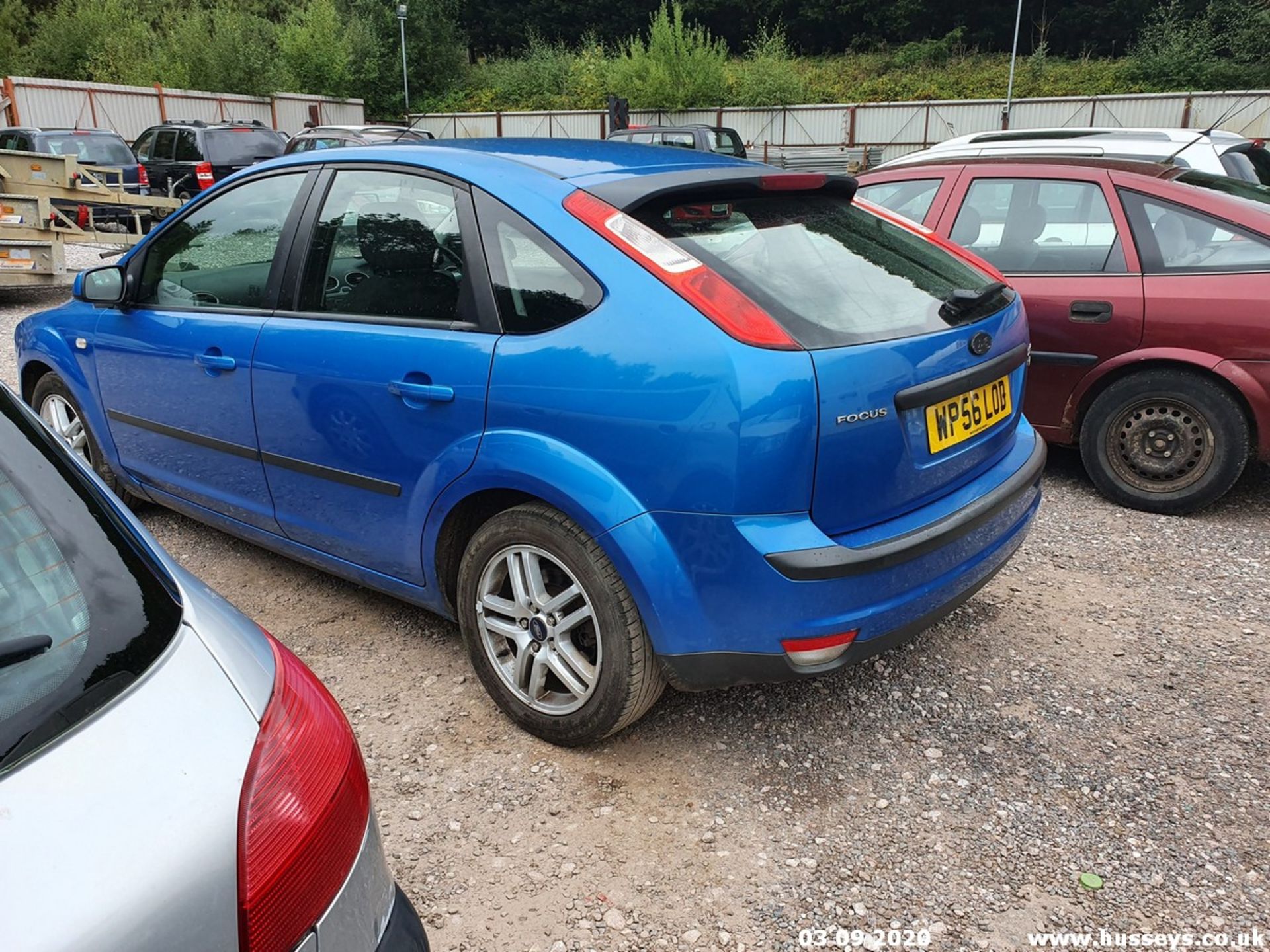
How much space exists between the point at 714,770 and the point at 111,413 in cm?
294

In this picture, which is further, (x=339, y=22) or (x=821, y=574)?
(x=339, y=22)

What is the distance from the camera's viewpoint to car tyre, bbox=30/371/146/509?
14.0ft

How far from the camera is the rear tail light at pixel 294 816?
1.10 meters

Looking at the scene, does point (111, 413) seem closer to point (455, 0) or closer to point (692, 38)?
point (692, 38)

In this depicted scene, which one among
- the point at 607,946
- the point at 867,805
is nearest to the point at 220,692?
the point at 607,946

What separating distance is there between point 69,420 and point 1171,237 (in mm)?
5248

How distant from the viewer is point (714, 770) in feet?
8.79

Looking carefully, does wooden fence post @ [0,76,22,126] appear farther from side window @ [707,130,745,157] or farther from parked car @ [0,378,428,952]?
parked car @ [0,378,428,952]

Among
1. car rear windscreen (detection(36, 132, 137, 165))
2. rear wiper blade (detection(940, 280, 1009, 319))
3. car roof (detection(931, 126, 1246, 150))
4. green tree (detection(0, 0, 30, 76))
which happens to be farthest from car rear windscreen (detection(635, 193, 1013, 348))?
green tree (detection(0, 0, 30, 76))

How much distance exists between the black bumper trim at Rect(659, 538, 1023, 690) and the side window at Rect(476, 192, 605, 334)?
0.94 metres

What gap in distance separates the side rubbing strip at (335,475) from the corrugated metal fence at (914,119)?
88.7 ft

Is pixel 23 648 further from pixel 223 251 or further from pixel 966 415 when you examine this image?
pixel 223 251

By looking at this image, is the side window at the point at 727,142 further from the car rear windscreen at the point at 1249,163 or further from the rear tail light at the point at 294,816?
the rear tail light at the point at 294,816

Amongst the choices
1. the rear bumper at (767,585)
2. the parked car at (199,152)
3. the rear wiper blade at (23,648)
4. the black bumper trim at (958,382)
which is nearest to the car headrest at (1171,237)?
the black bumper trim at (958,382)
